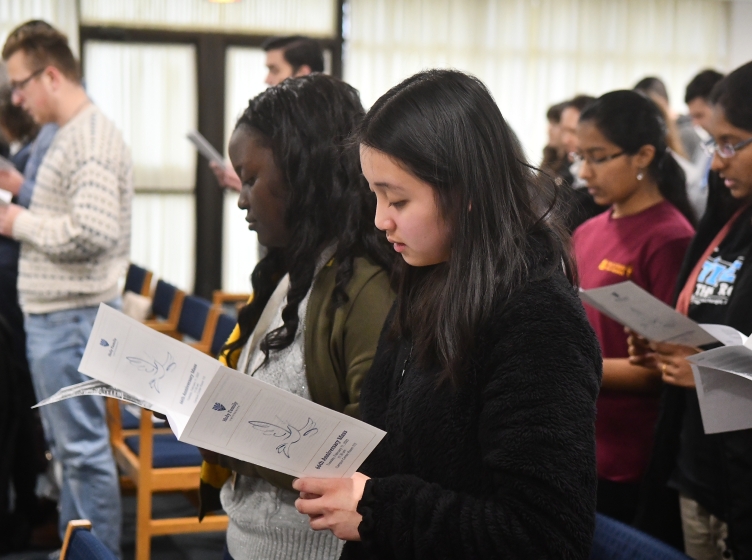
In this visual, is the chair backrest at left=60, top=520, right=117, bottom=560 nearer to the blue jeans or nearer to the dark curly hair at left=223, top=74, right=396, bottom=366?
the dark curly hair at left=223, top=74, right=396, bottom=366

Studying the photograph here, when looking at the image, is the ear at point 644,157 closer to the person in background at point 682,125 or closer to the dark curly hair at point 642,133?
the dark curly hair at point 642,133

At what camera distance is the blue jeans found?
103 inches

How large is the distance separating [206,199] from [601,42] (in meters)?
3.63

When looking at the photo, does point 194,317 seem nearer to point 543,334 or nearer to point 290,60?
point 290,60

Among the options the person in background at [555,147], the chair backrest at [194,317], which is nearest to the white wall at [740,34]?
the person in background at [555,147]

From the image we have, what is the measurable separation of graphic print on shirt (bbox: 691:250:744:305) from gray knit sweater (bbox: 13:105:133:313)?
5.55 feet

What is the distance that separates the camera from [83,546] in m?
1.25

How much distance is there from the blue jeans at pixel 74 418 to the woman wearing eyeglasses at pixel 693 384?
1.65 metres

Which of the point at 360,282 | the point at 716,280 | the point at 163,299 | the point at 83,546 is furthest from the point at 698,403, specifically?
the point at 163,299

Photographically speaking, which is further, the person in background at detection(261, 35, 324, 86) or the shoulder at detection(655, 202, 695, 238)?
the person in background at detection(261, 35, 324, 86)

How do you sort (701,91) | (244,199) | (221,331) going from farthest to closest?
1. (701,91)
2. (221,331)
3. (244,199)

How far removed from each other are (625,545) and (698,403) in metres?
0.70

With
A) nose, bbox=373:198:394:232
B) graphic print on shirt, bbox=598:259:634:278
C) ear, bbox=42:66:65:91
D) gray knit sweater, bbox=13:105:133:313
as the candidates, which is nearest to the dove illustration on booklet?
nose, bbox=373:198:394:232

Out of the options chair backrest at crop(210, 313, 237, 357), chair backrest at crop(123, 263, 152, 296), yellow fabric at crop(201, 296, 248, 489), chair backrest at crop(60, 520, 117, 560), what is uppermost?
chair backrest at crop(60, 520, 117, 560)
